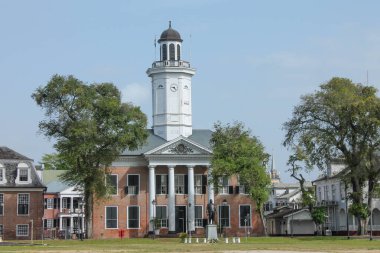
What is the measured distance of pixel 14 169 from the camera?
89438mm

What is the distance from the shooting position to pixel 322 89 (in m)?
77.1

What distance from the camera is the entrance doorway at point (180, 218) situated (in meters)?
94.5

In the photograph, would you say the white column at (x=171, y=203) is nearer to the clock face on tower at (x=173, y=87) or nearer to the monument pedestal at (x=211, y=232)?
the clock face on tower at (x=173, y=87)

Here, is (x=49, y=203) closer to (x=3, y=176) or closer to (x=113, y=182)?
(x=113, y=182)

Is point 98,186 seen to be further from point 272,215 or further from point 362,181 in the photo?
point 272,215

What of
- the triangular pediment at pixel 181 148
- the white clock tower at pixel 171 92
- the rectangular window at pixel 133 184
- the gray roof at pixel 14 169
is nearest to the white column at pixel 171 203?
the triangular pediment at pixel 181 148

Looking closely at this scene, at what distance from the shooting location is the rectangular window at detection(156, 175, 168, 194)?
95125 mm

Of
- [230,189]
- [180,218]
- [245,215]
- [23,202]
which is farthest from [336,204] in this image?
[23,202]

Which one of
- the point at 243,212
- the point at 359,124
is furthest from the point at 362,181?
the point at 243,212

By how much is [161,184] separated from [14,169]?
1710 centimetres

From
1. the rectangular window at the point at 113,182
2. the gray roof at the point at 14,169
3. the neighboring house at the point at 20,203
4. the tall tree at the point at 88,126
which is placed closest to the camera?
the tall tree at the point at 88,126

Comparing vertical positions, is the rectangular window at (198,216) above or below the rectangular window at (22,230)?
above

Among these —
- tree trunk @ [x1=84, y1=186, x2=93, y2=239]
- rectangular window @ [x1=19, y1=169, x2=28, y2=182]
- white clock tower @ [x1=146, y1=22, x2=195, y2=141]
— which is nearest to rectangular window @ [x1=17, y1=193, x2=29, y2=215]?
rectangular window @ [x1=19, y1=169, x2=28, y2=182]

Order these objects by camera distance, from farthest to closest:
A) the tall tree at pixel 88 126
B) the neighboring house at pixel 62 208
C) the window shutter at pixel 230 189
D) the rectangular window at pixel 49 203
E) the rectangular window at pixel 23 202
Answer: the rectangular window at pixel 49 203 → the neighboring house at pixel 62 208 → the window shutter at pixel 230 189 → the rectangular window at pixel 23 202 → the tall tree at pixel 88 126
